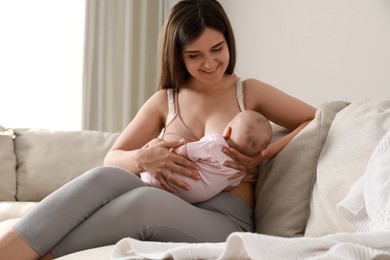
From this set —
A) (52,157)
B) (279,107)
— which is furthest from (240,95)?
(52,157)

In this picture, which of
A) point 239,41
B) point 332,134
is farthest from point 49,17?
point 332,134

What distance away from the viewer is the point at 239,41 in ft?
13.7

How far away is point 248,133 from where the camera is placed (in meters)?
2.21

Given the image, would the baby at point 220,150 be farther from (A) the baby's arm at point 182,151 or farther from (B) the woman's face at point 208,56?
(B) the woman's face at point 208,56

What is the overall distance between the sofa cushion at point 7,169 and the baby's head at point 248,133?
5.10 feet


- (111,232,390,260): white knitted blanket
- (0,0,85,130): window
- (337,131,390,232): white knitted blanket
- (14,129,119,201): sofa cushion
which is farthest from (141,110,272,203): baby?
(0,0,85,130): window

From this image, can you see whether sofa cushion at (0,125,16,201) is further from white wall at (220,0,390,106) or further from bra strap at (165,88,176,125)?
white wall at (220,0,390,106)

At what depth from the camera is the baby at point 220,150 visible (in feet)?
7.13

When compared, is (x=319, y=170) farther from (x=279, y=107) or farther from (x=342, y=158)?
(x=279, y=107)

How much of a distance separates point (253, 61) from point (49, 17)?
1.36m

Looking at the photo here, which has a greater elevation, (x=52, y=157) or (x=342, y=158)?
(x=342, y=158)

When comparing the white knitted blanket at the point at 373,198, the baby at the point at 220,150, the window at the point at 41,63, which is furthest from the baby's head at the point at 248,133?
the window at the point at 41,63

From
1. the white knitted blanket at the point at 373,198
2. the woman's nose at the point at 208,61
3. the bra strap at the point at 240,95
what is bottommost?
the white knitted blanket at the point at 373,198

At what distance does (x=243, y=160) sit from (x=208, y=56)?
37cm
